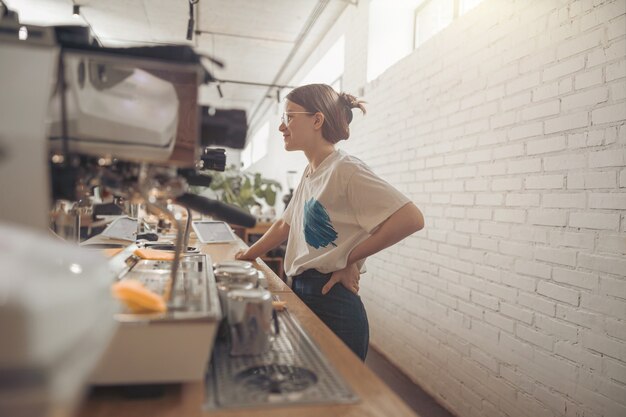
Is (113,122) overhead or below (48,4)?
below

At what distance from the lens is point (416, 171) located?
2.98m

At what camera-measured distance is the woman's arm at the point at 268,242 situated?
1888 millimetres

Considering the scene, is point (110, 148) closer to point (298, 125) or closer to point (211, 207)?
point (211, 207)

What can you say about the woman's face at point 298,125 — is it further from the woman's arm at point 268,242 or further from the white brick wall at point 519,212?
the white brick wall at point 519,212

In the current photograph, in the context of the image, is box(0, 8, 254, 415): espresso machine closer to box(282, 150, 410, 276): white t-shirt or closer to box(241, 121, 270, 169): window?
box(282, 150, 410, 276): white t-shirt

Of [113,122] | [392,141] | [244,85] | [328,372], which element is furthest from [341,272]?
[244,85]

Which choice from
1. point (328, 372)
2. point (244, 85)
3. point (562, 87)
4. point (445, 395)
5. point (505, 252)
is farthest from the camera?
point (244, 85)

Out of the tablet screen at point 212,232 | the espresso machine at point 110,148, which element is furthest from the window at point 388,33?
the espresso machine at point 110,148

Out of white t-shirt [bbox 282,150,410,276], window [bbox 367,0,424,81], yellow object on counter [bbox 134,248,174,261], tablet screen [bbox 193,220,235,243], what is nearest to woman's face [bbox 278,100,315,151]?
white t-shirt [bbox 282,150,410,276]

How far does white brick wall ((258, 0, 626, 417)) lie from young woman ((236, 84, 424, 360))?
2.32 feet

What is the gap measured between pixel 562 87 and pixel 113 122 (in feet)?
5.76

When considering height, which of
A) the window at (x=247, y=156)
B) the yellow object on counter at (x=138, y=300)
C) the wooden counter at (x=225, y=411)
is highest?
the window at (x=247, y=156)

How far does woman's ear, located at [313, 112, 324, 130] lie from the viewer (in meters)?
Result: 1.61

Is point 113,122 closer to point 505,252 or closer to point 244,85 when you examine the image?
point 505,252
